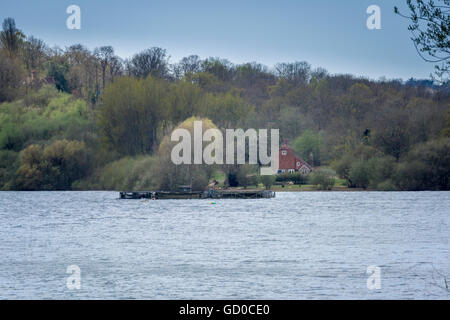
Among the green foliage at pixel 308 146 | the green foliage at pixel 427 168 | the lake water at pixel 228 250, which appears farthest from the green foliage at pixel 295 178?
the lake water at pixel 228 250

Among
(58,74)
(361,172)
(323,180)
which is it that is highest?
(58,74)

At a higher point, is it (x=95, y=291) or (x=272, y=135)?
(x=272, y=135)

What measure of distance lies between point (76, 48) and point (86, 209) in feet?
196

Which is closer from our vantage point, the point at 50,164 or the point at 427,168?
the point at 427,168

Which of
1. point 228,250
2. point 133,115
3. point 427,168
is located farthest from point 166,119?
point 228,250

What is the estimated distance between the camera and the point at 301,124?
126m

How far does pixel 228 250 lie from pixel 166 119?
62.9 metres

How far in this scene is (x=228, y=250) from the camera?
4781 centimetres

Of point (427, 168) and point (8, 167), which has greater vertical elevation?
point (8, 167)

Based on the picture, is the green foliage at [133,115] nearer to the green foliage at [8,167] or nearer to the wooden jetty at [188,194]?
the wooden jetty at [188,194]

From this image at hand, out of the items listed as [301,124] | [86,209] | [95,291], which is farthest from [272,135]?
[95,291]

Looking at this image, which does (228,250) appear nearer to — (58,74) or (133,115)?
(133,115)

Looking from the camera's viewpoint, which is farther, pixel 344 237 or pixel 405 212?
pixel 405 212
